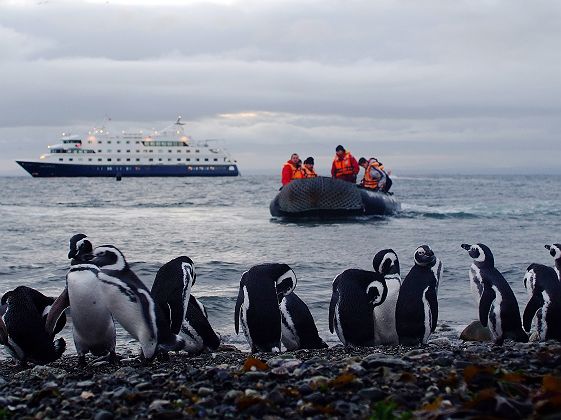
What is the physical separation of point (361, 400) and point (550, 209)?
30.3 m

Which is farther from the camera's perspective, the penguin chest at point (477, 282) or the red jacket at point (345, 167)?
the red jacket at point (345, 167)

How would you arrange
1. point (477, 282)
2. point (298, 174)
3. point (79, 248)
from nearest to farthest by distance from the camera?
point (79, 248) → point (477, 282) → point (298, 174)

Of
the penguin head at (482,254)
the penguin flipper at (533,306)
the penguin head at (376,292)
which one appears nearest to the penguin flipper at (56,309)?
the penguin head at (376,292)

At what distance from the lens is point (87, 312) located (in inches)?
256

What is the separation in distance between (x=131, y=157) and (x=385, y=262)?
9249cm

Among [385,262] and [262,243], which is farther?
[262,243]

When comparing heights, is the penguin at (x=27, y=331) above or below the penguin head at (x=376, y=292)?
below

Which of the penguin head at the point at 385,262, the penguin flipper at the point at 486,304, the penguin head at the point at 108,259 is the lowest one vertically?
the penguin flipper at the point at 486,304

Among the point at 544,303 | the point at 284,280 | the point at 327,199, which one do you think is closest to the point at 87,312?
the point at 284,280

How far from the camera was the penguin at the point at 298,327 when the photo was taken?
7.65 m

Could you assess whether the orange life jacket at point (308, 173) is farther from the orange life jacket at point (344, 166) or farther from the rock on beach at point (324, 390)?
the rock on beach at point (324, 390)

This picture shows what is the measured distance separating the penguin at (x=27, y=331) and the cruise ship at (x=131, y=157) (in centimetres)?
8967

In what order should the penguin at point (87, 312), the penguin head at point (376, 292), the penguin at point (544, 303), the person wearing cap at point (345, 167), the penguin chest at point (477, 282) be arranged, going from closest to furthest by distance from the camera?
the penguin at point (87, 312), the penguin at point (544, 303), the penguin head at point (376, 292), the penguin chest at point (477, 282), the person wearing cap at point (345, 167)

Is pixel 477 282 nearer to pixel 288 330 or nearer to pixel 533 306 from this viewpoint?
pixel 533 306
